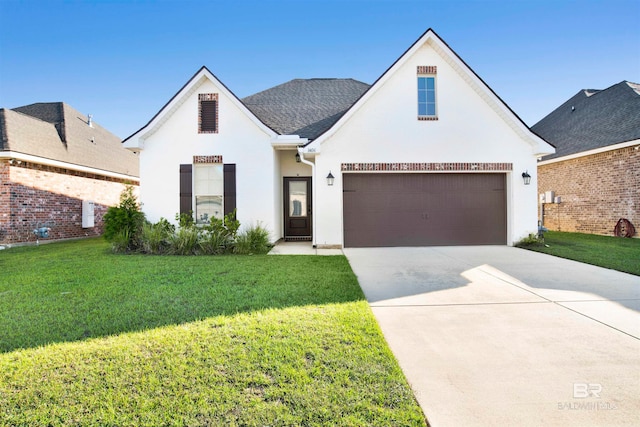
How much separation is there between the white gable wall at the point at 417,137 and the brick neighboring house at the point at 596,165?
16.9 feet

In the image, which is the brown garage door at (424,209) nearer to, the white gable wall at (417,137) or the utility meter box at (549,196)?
the white gable wall at (417,137)

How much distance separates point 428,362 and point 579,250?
8495 millimetres

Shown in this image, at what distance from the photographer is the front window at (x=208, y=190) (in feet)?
32.8

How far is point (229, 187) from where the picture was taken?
9.85 metres

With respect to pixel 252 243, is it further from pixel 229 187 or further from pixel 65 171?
pixel 65 171

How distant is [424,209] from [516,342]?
22.9 feet

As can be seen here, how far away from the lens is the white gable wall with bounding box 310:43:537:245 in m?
9.41

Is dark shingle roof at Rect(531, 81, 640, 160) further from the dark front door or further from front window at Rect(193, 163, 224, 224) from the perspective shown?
front window at Rect(193, 163, 224, 224)

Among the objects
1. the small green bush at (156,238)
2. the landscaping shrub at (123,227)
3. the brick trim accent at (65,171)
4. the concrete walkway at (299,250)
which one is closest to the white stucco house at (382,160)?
the concrete walkway at (299,250)

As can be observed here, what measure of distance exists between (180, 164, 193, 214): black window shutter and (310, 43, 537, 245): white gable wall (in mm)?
4108

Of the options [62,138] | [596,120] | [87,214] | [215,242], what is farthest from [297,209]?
[596,120]

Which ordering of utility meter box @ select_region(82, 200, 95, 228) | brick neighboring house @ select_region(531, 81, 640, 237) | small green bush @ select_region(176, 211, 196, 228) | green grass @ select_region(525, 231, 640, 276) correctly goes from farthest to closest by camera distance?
utility meter box @ select_region(82, 200, 95, 228) < brick neighboring house @ select_region(531, 81, 640, 237) < small green bush @ select_region(176, 211, 196, 228) < green grass @ select_region(525, 231, 640, 276)

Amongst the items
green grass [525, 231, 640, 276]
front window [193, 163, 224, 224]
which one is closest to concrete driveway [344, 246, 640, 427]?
green grass [525, 231, 640, 276]

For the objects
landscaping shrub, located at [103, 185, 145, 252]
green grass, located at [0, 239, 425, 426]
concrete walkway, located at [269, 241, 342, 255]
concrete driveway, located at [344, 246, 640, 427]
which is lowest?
concrete driveway, located at [344, 246, 640, 427]
